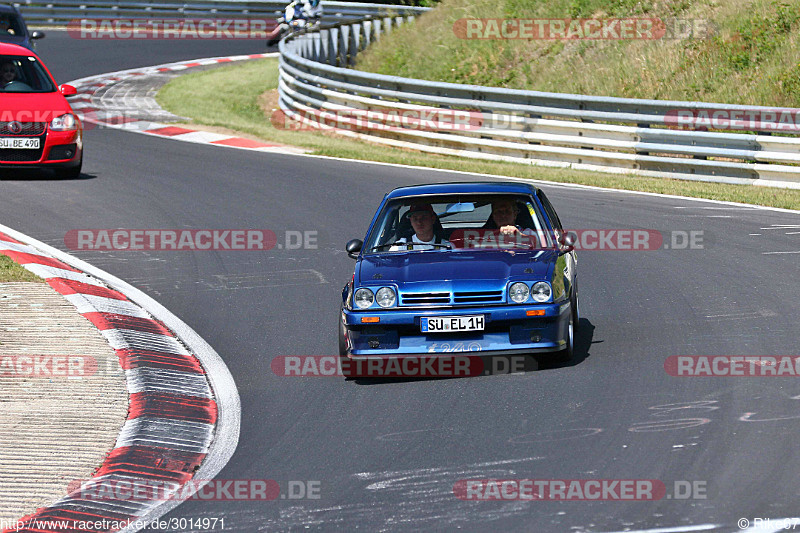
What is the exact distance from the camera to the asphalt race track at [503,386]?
5781 millimetres

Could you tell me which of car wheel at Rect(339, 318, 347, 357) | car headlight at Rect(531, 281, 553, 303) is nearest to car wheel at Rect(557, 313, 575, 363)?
car headlight at Rect(531, 281, 553, 303)

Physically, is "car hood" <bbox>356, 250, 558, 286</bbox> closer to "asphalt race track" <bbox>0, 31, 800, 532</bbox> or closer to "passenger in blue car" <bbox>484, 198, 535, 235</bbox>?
"passenger in blue car" <bbox>484, 198, 535, 235</bbox>

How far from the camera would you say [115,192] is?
53.2 feet

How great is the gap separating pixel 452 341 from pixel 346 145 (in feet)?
46.7

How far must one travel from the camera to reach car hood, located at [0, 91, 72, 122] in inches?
647

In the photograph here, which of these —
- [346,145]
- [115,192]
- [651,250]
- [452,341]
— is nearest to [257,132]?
[346,145]

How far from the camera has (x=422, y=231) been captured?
9109mm

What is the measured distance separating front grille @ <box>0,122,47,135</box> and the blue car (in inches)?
356

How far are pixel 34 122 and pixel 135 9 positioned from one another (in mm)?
24610

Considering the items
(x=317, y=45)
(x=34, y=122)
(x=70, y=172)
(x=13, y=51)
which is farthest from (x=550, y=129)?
(x=317, y=45)

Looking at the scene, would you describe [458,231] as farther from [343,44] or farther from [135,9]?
[135,9]

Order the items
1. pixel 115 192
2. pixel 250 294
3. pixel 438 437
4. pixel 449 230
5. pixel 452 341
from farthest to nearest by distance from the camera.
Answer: pixel 115 192
pixel 250 294
pixel 449 230
pixel 452 341
pixel 438 437

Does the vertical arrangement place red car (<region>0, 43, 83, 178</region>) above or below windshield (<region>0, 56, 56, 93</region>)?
below

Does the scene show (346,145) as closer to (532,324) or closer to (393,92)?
(393,92)
